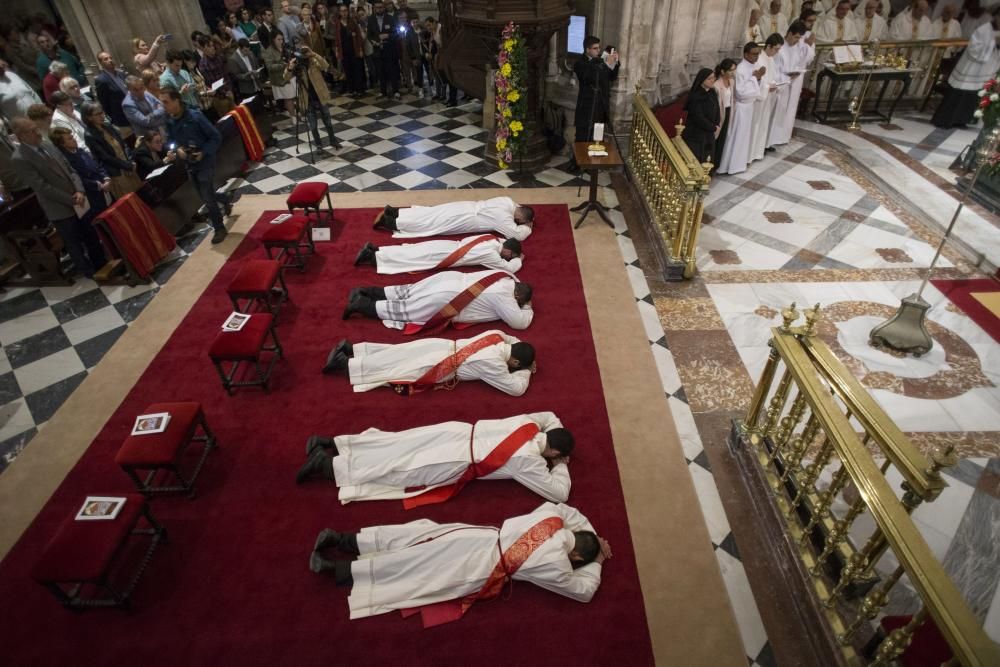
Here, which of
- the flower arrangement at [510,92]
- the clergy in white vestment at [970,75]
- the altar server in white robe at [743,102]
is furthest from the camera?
the clergy in white vestment at [970,75]

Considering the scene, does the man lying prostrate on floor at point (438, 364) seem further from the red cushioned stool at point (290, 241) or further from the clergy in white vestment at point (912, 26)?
the clergy in white vestment at point (912, 26)

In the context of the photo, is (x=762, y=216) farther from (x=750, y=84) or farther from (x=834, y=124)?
(x=834, y=124)

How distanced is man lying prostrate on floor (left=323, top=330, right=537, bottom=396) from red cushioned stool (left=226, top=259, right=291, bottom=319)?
0.93 m

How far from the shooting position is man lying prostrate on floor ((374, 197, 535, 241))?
6.12m

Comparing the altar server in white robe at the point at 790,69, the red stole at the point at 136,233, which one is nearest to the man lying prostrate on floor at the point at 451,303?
the red stole at the point at 136,233

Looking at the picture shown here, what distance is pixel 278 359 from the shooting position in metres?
4.77

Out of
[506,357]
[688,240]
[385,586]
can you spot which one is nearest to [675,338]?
[688,240]

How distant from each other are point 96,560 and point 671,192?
538 cm

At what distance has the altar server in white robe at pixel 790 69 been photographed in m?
8.00

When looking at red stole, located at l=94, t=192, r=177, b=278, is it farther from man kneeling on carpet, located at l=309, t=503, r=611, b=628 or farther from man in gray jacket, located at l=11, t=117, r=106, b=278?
man kneeling on carpet, located at l=309, t=503, r=611, b=628

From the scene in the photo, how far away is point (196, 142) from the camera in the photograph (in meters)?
6.13

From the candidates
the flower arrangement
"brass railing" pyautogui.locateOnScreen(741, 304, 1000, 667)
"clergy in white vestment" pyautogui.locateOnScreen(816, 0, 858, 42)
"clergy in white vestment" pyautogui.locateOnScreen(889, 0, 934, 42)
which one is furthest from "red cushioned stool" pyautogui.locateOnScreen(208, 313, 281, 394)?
"clergy in white vestment" pyautogui.locateOnScreen(889, 0, 934, 42)

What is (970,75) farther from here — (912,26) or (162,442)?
(162,442)

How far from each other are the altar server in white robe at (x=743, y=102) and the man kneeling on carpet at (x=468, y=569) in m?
6.43
